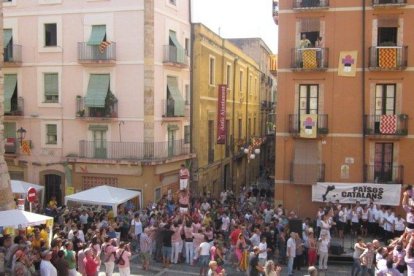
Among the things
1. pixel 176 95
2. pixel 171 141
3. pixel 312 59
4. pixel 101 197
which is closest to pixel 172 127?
pixel 171 141

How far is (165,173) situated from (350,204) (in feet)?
31.2

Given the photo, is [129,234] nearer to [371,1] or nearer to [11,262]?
[11,262]

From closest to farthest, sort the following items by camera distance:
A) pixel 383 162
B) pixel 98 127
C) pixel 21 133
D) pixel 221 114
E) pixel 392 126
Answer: pixel 392 126
pixel 383 162
pixel 98 127
pixel 21 133
pixel 221 114

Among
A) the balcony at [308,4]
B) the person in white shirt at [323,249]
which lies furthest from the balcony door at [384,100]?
the person in white shirt at [323,249]

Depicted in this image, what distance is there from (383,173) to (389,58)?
526 cm

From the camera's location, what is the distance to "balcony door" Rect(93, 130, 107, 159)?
86.5 feet

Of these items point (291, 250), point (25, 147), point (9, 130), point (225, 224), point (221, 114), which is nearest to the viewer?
point (291, 250)

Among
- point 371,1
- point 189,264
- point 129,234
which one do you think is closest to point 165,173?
point 129,234

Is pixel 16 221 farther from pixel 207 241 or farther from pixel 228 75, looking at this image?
pixel 228 75

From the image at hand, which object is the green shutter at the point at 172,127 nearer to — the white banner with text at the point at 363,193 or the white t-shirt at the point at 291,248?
the white banner with text at the point at 363,193

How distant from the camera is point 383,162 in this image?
2406 cm

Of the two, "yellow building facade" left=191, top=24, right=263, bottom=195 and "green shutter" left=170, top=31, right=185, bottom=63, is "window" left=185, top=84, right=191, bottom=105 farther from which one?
"green shutter" left=170, top=31, right=185, bottom=63

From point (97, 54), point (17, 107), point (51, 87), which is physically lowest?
point (17, 107)

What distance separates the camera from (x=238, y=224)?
62.5ft
